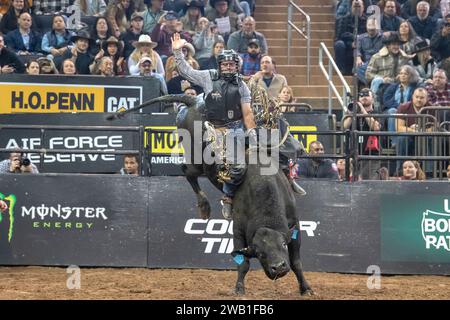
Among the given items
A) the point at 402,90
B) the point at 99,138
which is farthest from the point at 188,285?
the point at 402,90

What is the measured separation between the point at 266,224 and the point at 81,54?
8.22 m

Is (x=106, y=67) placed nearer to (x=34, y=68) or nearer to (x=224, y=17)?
(x=34, y=68)

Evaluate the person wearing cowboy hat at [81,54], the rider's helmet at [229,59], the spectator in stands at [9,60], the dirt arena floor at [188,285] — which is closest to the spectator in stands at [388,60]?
the person wearing cowboy hat at [81,54]

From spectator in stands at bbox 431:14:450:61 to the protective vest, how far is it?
9.08 metres

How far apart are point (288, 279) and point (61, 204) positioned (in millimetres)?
3649

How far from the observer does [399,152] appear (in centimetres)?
1606

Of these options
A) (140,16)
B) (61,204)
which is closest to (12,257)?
(61,204)

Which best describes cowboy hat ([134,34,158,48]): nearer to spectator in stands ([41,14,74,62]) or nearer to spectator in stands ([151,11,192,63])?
spectator in stands ([151,11,192,63])

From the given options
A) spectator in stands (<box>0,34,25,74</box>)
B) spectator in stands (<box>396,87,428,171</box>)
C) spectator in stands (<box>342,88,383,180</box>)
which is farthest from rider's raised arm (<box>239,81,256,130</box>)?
spectator in stands (<box>0,34,25,74</box>)

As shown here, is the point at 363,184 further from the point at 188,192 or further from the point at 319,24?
the point at 319,24

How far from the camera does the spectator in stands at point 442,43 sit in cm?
2083

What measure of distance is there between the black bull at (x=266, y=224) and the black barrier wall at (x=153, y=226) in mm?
2497

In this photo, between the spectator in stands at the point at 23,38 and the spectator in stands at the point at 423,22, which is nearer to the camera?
the spectator in stands at the point at 23,38

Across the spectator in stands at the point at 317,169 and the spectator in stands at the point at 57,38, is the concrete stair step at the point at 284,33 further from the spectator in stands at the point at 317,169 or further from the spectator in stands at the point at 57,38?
the spectator in stands at the point at 317,169
